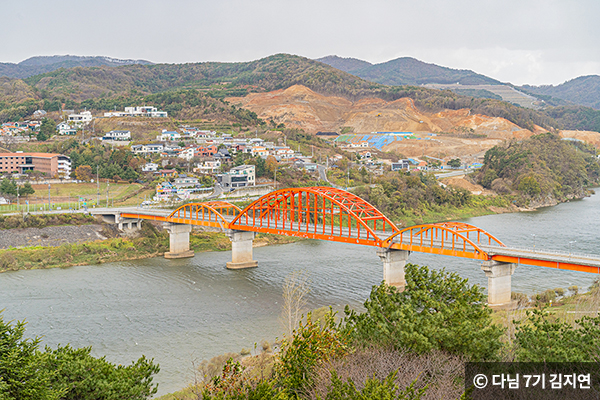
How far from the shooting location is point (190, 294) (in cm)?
2884

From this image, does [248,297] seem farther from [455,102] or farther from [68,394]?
[455,102]

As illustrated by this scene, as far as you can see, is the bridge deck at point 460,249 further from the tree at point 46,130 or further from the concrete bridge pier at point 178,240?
the tree at point 46,130

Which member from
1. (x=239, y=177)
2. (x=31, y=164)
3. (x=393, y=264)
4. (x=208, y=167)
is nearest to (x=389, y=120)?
(x=208, y=167)

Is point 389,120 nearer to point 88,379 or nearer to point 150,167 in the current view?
point 150,167

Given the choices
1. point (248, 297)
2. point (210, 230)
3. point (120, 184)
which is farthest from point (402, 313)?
point (120, 184)

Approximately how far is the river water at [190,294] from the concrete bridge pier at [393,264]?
4.01ft

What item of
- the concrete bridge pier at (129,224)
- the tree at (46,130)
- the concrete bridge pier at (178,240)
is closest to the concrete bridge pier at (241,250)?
the concrete bridge pier at (178,240)

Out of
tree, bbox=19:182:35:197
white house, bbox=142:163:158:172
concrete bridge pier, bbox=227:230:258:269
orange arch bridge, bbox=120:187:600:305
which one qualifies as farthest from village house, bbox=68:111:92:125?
concrete bridge pier, bbox=227:230:258:269

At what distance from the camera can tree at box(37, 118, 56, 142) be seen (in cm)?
6794

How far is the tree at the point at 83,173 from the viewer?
54.7 meters

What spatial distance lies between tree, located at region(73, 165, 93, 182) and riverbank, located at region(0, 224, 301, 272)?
14919 millimetres

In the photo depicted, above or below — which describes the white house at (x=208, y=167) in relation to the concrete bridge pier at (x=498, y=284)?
above

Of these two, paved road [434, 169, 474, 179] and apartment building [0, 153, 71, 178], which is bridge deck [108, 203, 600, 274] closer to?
apartment building [0, 153, 71, 178]

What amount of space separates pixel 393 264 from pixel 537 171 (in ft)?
156
